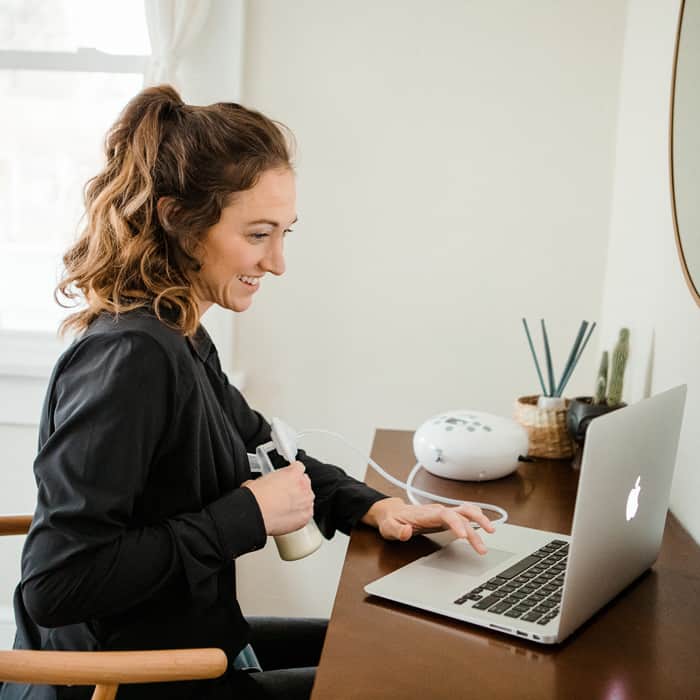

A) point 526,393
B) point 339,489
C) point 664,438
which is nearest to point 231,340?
point 526,393

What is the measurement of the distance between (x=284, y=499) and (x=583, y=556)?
0.43 meters

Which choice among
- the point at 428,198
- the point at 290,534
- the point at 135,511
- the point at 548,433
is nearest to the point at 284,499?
the point at 290,534

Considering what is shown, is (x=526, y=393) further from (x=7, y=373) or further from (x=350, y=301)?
(x=7, y=373)

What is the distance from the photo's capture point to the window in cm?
245

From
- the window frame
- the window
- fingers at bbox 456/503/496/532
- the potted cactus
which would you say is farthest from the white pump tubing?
the window

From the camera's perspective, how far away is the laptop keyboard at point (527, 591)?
107 centimetres

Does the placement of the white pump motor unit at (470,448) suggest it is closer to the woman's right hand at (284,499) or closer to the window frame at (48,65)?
the woman's right hand at (284,499)

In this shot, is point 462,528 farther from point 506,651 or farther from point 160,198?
point 160,198

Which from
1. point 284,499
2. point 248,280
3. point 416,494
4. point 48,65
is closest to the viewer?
point 284,499

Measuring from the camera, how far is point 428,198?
236 centimetres

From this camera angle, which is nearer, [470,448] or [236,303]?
[236,303]

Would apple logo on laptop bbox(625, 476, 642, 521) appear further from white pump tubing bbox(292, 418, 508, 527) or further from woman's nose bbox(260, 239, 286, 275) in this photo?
woman's nose bbox(260, 239, 286, 275)

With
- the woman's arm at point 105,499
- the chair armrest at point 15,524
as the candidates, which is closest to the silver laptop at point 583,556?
the woman's arm at point 105,499

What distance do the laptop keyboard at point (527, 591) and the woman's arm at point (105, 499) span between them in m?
0.33
